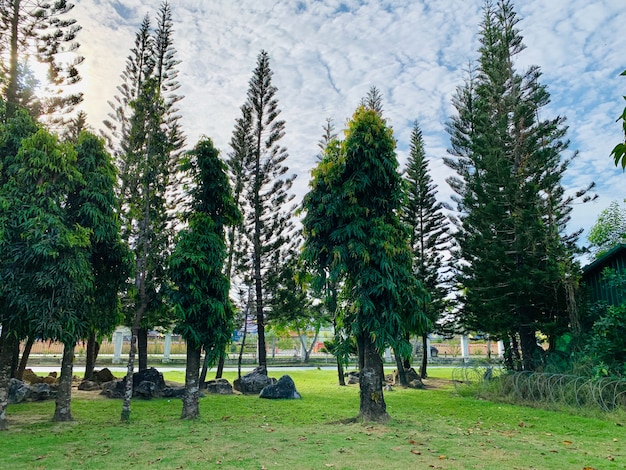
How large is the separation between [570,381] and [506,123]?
23.2 ft

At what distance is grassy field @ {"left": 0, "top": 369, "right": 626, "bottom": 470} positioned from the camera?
4391mm

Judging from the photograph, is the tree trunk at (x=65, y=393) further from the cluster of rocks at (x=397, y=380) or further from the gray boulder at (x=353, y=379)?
the gray boulder at (x=353, y=379)

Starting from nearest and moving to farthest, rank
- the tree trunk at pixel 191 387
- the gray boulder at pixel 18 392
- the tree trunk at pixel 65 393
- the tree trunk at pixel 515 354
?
the tree trunk at pixel 65 393 → the tree trunk at pixel 191 387 → the gray boulder at pixel 18 392 → the tree trunk at pixel 515 354

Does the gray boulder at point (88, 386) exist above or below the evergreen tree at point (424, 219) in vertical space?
below

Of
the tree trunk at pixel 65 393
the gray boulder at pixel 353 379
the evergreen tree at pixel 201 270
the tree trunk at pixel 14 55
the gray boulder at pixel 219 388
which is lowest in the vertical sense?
the gray boulder at pixel 353 379

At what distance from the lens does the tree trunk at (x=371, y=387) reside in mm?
6898

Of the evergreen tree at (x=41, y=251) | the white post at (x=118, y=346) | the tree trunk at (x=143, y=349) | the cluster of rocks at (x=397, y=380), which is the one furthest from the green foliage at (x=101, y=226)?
the white post at (x=118, y=346)

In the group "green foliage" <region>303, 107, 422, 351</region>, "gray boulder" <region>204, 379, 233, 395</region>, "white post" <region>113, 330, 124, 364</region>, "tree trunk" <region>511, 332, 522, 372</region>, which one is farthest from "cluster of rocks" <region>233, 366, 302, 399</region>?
"white post" <region>113, 330, 124, 364</region>

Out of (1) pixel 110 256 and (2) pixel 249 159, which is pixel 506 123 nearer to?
(2) pixel 249 159

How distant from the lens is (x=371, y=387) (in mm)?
6988

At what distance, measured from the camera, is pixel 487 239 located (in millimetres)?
12375

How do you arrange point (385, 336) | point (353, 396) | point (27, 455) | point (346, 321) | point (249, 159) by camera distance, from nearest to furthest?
point (27, 455) → point (385, 336) → point (346, 321) → point (353, 396) → point (249, 159)

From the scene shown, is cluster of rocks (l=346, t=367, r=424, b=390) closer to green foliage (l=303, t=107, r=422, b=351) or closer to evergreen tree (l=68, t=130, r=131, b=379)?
green foliage (l=303, t=107, r=422, b=351)

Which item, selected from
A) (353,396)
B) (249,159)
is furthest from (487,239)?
(249,159)
